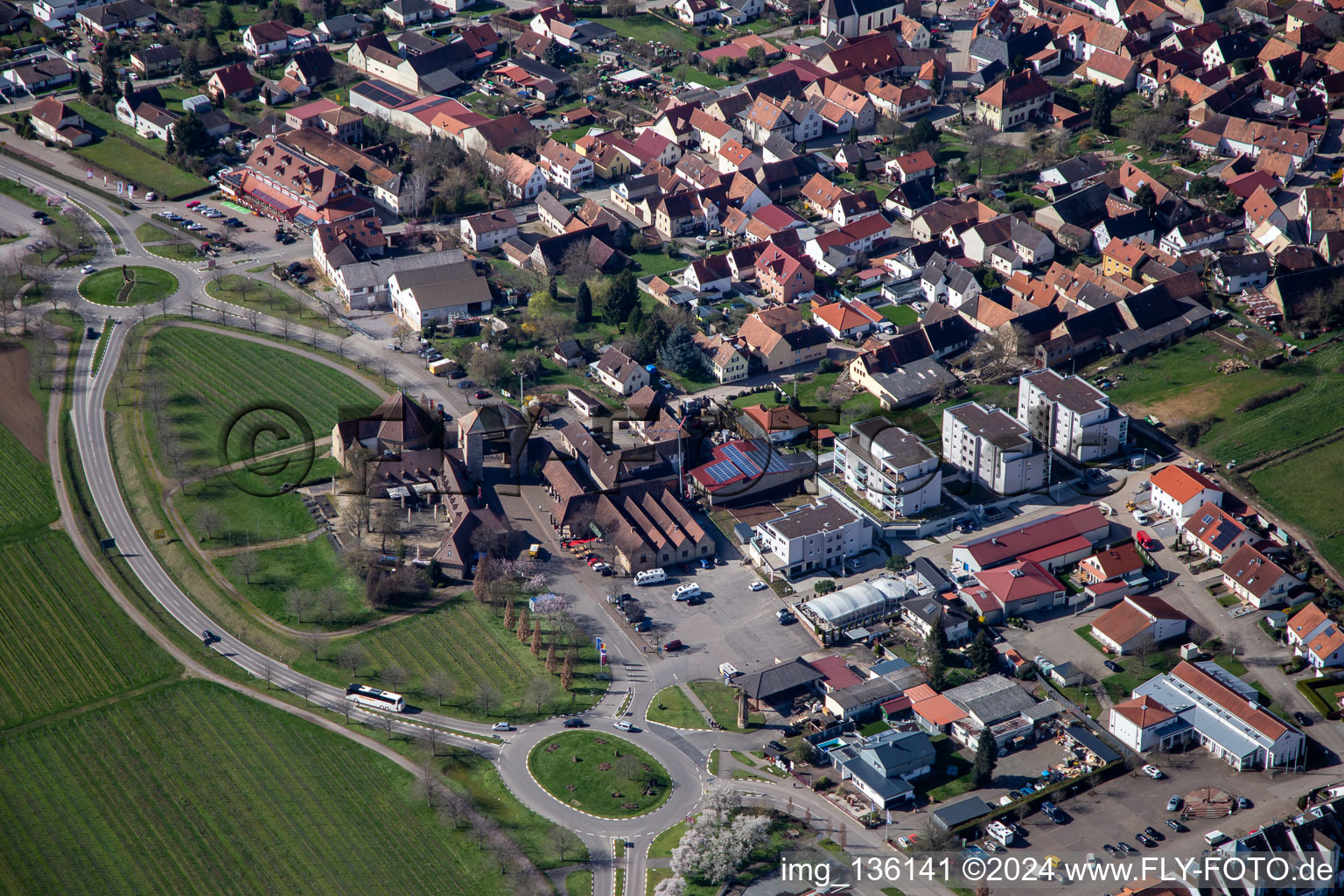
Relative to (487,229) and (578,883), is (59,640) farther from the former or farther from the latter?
(487,229)

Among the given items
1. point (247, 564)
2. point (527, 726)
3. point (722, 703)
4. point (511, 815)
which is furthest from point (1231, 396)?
point (247, 564)

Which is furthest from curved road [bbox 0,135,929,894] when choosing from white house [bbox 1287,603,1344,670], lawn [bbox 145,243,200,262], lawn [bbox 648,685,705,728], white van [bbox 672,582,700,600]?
white house [bbox 1287,603,1344,670]

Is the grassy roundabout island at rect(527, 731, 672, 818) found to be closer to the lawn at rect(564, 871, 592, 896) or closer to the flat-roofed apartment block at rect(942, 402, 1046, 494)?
the lawn at rect(564, 871, 592, 896)

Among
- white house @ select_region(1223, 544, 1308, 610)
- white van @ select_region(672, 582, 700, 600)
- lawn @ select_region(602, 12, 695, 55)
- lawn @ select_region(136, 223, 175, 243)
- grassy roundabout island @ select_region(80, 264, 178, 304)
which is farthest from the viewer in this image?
lawn @ select_region(602, 12, 695, 55)

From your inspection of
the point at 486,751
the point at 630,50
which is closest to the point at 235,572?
the point at 486,751

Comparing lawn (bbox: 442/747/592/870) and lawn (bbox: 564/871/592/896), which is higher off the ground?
lawn (bbox: 442/747/592/870)

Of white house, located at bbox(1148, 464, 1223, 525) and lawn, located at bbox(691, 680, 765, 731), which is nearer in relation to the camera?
lawn, located at bbox(691, 680, 765, 731)
